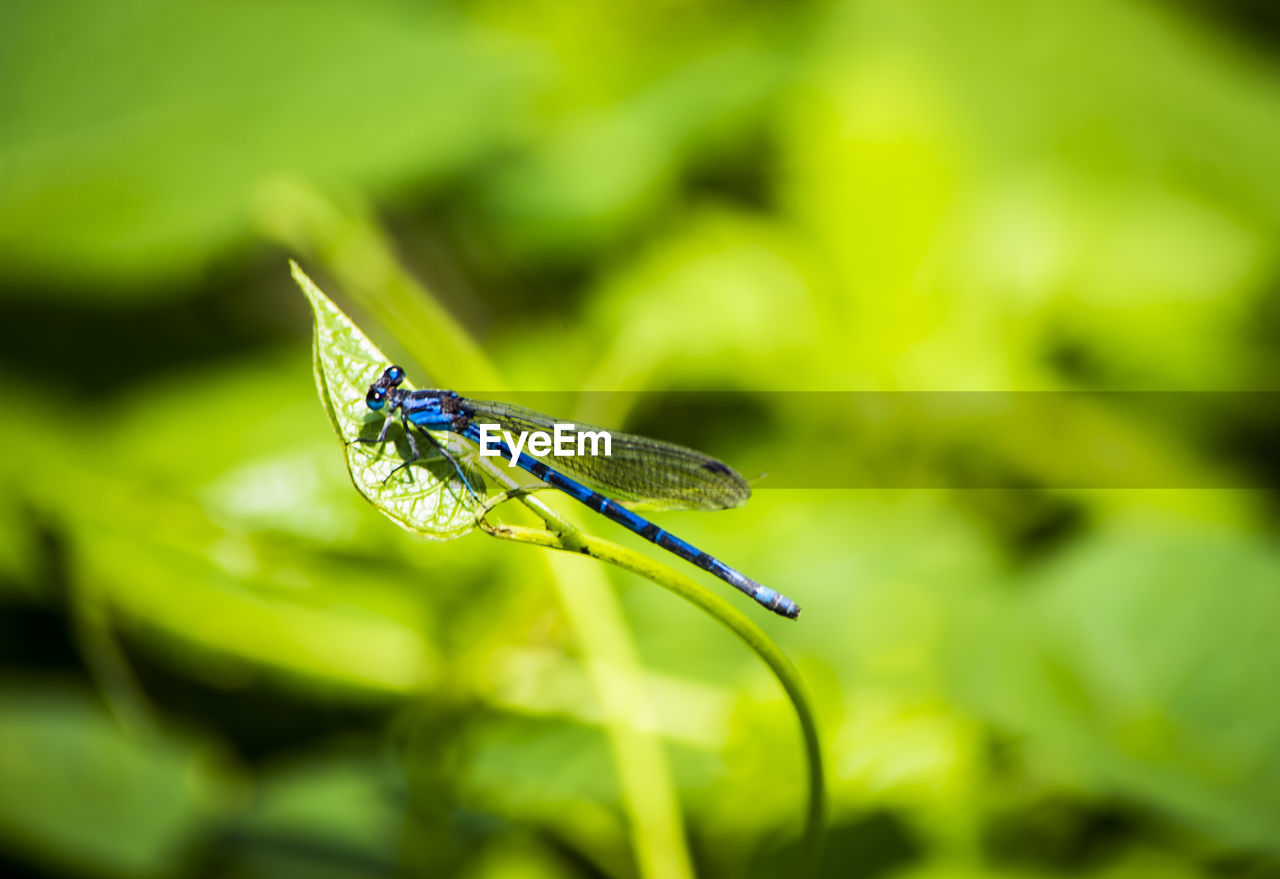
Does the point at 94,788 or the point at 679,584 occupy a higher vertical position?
the point at 679,584

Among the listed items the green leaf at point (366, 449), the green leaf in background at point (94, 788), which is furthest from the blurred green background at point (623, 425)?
the green leaf at point (366, 449)

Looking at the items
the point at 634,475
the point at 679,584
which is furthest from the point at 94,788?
the point at 679,584

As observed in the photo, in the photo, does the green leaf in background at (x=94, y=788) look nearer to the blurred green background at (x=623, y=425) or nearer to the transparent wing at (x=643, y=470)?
the blurred green background at (x=623, y=425)

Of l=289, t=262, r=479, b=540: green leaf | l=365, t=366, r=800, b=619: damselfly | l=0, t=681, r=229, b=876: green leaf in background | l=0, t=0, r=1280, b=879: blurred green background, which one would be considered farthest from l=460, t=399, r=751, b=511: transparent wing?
l=0, t=681, r=229, b=876: green leaf in background

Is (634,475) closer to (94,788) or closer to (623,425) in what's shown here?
(623,425)

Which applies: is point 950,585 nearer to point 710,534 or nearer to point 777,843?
point 710,534

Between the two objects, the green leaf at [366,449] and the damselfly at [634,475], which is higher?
the damselfly at [634,475]
